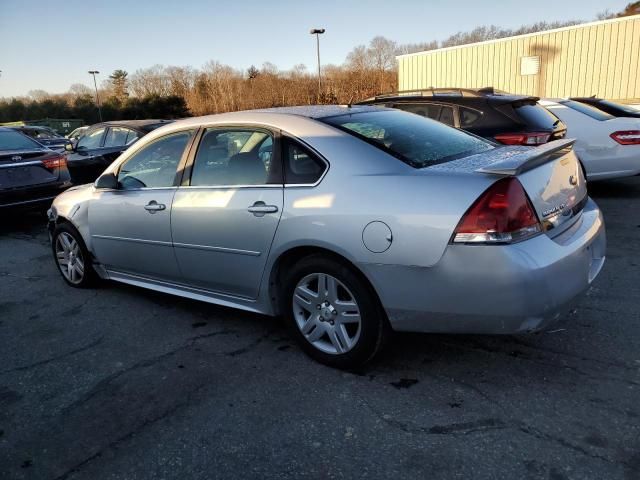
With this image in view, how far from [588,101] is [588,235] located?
651 centimetres

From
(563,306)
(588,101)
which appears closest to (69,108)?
(588,101)

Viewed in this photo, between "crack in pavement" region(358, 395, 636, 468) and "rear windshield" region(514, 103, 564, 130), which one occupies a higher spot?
"rear windshield" region(514, 103, 564, 130)

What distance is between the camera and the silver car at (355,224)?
244 cm

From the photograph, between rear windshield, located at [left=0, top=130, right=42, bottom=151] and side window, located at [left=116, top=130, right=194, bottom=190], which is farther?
rear windshield, located at [left=0, top=130, right=42, bottom=151]

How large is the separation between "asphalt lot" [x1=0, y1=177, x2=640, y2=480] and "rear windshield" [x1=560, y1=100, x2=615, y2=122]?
4.25m

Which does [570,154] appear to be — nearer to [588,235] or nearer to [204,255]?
[588,235]

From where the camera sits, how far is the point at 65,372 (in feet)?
10.5

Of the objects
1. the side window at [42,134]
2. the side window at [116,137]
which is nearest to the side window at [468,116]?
the side window at [116,137]

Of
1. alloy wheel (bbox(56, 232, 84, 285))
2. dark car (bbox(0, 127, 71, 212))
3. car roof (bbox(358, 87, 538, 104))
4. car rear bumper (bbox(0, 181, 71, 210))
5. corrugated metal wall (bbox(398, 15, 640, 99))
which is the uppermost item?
corrugated metal wall (bbox(398, 15, 640, 99))

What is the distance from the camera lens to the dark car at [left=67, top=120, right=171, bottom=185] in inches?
354

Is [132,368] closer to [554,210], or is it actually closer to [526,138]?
[554,210]

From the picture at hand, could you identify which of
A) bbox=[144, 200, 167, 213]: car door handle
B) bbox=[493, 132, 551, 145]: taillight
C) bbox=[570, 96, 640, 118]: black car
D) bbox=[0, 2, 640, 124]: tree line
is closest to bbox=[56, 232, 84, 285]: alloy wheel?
bbox=[144, 200, 167, 213]: car door handle

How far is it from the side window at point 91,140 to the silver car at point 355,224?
6.10m

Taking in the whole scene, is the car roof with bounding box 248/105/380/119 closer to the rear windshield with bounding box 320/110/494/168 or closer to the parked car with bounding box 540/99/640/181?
the rear windshield with bounding box 320/110/494/168
